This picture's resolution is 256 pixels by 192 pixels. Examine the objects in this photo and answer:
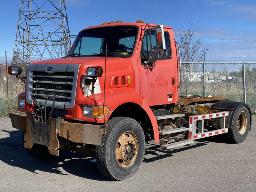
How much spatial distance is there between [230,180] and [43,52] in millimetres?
23259

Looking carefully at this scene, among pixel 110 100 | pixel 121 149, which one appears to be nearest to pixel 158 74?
pixel 110 100

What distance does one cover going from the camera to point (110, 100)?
23.6 ft

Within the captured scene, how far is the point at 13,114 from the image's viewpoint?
8.25 meters

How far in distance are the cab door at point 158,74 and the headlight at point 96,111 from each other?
50.7 inches

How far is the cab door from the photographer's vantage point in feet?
27.1

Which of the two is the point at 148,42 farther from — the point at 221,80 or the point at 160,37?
the point at 221,80

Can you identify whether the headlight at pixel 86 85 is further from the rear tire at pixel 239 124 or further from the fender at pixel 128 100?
the rear tire at pixel 239 124

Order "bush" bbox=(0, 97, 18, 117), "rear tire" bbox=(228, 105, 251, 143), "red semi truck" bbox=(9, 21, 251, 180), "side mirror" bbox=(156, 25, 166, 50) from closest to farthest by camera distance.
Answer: "red semi truck" bbox=(9, 21, 251, 180) → "side mirror" bbox=(156, 25, 166, 50) → "rear tire" bbox=(228, 105, 251, 143) → "bush" bbox=(0, 97, 18, 117)

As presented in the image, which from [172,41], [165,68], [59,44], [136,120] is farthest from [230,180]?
[59,44]

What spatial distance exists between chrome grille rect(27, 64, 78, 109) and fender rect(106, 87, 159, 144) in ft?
2.07

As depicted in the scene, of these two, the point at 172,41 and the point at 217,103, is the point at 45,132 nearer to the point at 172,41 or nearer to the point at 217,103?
the point at 172,41

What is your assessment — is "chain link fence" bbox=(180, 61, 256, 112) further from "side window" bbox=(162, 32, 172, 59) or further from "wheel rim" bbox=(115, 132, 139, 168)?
"wheel rim" bbox=(115, 132, 139, 168)

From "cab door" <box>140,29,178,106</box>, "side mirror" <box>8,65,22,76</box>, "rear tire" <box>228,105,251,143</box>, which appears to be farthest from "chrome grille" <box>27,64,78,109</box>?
"rear tire" <box>228,105,251,143</box>

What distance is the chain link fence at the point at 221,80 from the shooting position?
16.9 m
